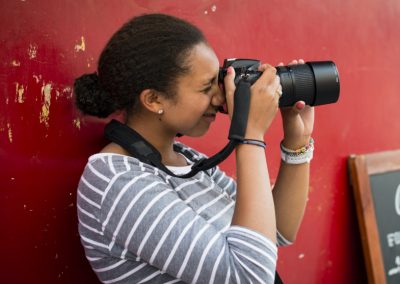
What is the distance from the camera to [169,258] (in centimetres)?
70

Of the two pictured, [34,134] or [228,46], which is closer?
[34,134]

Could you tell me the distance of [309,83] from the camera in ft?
2.95

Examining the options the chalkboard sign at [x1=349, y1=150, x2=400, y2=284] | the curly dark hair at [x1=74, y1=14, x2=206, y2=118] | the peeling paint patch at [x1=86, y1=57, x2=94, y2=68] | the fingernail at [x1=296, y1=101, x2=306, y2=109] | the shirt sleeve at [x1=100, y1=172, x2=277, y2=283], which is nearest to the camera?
the shirt sleeve at [x1=100, y1=172, x2=277, y2=283]

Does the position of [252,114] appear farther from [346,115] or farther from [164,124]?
[346,115]

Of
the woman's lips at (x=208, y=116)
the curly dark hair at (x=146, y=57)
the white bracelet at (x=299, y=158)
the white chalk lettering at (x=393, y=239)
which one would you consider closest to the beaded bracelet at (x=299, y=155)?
the white bracelet at (x=299, y=158)

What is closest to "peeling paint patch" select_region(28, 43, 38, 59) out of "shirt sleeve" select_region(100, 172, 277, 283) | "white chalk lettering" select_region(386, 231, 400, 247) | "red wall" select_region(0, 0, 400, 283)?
"red wall" select_region(0, 0, 400, 283)

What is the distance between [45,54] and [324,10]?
42.4 inches

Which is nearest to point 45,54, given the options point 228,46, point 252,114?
point 252,114

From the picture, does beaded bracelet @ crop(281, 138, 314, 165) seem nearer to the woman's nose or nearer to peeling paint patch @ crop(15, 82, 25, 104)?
the woman's nose

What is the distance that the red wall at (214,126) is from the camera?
0.89 m

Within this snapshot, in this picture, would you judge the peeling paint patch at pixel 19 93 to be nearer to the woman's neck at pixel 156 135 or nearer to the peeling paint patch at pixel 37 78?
the peeling paint patch at pixel 37 78

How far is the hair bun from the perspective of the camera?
0.88 metres

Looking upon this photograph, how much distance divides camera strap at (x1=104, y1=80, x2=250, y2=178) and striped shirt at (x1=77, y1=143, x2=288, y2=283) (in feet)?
0.07

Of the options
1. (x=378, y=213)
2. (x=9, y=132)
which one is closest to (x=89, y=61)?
(x=9, y=132)
